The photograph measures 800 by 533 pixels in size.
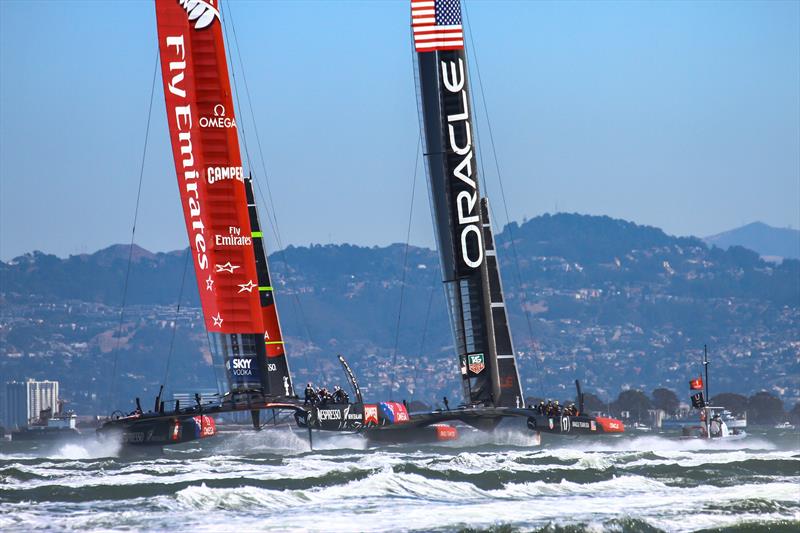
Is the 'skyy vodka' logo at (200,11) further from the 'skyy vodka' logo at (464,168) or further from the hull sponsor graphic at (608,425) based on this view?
the hull sponsor graphic at (608,425)

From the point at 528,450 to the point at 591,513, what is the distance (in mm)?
22286

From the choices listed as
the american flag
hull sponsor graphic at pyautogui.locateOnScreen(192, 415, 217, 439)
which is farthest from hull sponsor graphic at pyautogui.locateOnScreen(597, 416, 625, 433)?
hull sponsor graphic at pyautogui.locateOnScreen(192, 415, 217, 439)

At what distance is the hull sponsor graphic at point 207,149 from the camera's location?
4469 cm

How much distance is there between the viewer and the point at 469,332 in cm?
5253

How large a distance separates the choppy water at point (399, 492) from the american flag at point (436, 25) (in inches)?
524

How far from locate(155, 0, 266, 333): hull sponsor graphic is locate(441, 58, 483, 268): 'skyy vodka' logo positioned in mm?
9129

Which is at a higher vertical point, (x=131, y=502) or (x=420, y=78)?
(x=420, y=78)

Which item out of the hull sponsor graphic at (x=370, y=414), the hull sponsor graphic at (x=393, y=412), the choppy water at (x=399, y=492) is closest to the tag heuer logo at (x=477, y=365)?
the hull sponsor graphic at (x=393, y=412)

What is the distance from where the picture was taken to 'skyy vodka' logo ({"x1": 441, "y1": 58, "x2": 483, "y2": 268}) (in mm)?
51750

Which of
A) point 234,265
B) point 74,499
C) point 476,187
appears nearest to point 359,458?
point 234,265

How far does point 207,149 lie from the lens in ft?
147

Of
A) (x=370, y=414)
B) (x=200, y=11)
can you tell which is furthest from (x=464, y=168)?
(x=200, y=11)

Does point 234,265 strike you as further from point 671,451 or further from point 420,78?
point 671,451

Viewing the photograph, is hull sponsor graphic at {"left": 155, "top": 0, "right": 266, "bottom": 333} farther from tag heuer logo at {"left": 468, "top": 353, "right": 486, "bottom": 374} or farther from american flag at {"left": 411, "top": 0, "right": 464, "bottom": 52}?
tag heuer logo at {"left": 468, "top": 353, "right": 486, "bottom": 374}
